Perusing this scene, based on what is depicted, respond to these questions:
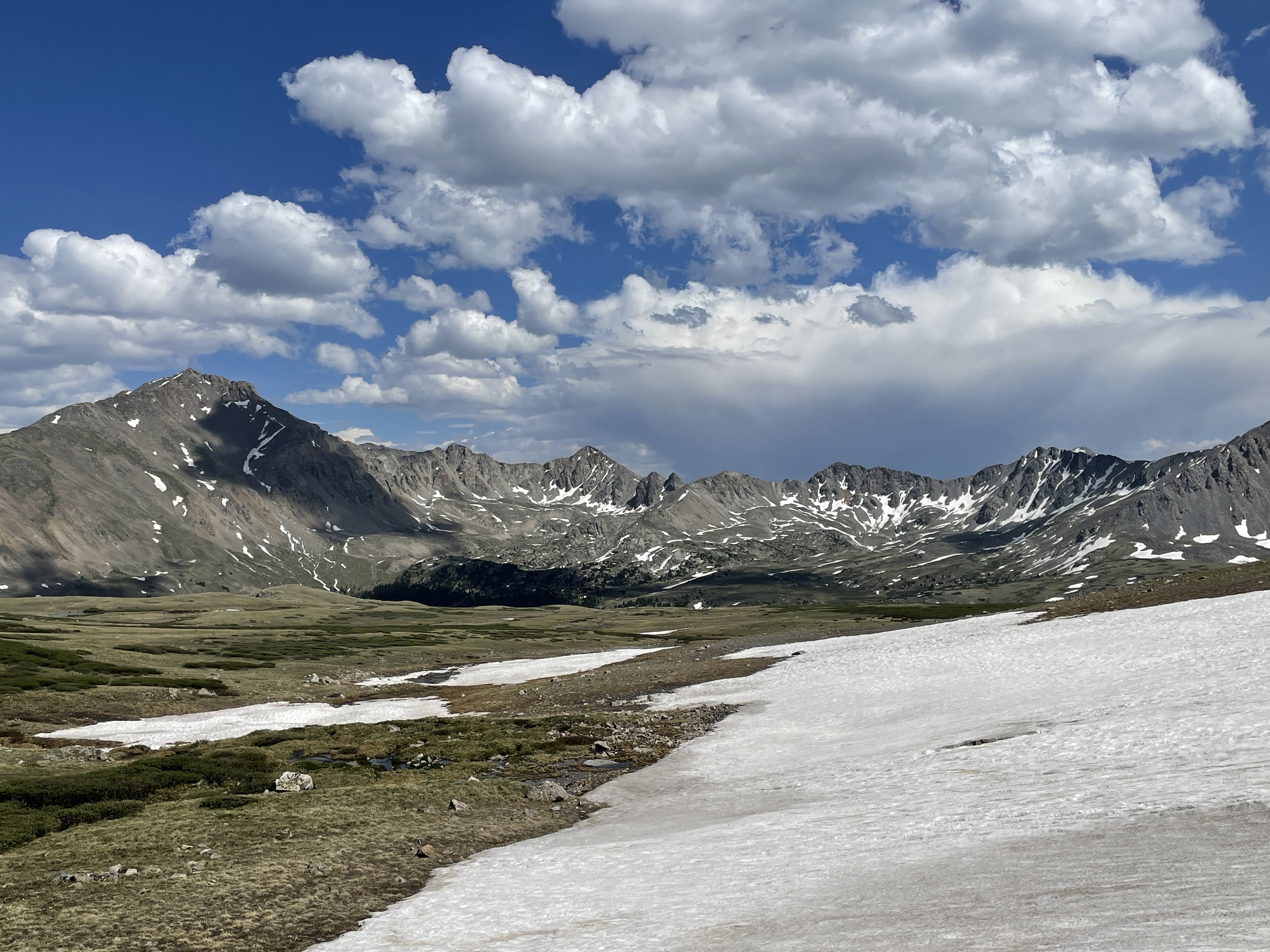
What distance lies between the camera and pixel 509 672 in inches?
4031

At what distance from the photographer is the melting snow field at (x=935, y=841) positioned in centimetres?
1369

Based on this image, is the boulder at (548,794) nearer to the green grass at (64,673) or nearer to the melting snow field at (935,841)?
the melting snow field at (935,841)

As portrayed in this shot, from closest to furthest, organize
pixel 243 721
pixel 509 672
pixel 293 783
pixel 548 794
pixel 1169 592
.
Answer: pixel 548 794, pixel 293 783, pixel 243 721, pixel 1169 592, pixel 509 672

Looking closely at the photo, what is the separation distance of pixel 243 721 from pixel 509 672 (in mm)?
39145

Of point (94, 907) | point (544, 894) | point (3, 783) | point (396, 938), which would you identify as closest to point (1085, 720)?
point (544, 894)

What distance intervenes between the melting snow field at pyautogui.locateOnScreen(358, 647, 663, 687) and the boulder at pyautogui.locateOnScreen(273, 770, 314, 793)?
Answer: 175 ft

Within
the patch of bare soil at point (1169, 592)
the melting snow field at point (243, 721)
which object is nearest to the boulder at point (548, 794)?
the melting snow field at point (243, 721)

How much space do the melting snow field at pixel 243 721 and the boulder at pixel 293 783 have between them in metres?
24.3

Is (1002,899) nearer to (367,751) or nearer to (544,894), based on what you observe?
(544,894)

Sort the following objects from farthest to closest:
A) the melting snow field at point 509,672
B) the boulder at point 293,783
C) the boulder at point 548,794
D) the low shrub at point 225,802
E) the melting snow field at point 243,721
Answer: the melting snow field at point 509,672 → the melting snow field at point 243,721 → the boulder at point 293,783 → the boulder at point 548,794 → the low shrub at point 225,802

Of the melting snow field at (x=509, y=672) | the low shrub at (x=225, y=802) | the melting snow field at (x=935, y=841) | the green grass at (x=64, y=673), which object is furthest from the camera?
the melting snow field at (x=509, y=672)

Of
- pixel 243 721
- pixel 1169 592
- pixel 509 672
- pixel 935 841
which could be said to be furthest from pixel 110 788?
pixel 1169 592

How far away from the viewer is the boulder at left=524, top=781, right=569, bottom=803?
3294 cm

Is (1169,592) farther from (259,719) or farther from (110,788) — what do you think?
(110,788)
